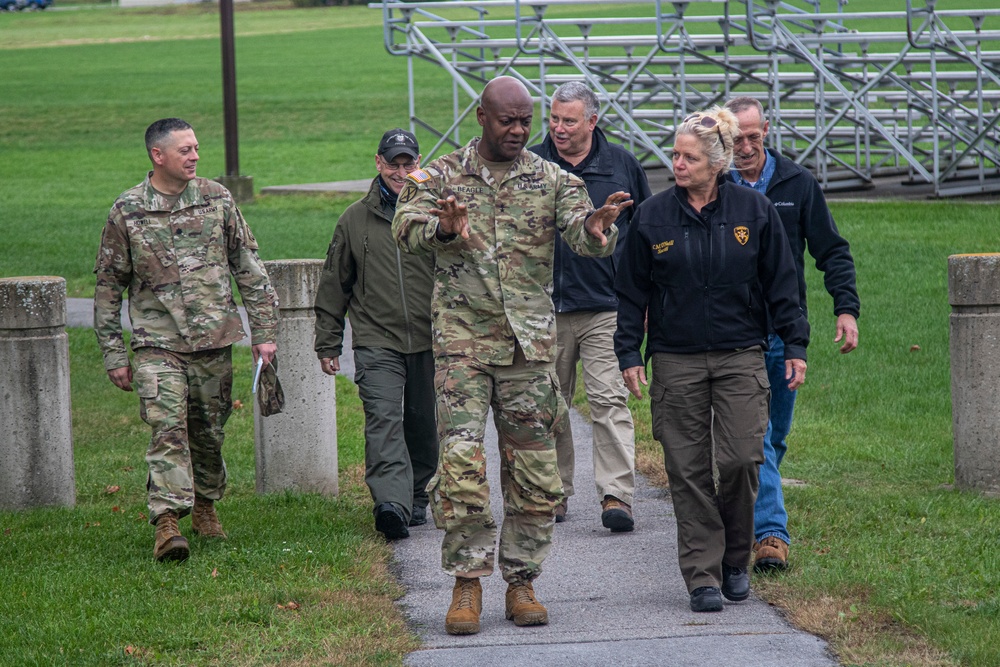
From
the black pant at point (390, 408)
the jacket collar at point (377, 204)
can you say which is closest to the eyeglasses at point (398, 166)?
the jacket collar at point (377, 204)

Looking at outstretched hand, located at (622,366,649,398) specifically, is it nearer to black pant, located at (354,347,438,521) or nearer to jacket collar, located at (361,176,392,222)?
black pant, located at (354,347,438,521)

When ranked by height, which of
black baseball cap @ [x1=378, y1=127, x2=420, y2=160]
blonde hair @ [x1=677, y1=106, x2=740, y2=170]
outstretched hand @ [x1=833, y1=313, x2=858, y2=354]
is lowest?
outstretched hand @ [x1=833, y1=313, x2=858, y2=354]

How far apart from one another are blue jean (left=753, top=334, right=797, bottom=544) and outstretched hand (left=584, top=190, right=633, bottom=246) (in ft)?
3.40

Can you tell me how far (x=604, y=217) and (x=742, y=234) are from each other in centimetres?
60

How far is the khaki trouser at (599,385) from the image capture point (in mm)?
6660

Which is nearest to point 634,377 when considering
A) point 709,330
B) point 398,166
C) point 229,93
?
point 709,330

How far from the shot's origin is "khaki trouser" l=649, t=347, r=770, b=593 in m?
5.34

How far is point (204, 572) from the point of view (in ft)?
19.2

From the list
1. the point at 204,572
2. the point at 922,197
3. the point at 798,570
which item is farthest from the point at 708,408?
the point at 922,197

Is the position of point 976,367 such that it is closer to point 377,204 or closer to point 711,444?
point 711,444

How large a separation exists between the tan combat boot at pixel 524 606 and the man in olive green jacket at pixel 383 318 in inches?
49.0

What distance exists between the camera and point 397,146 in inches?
255

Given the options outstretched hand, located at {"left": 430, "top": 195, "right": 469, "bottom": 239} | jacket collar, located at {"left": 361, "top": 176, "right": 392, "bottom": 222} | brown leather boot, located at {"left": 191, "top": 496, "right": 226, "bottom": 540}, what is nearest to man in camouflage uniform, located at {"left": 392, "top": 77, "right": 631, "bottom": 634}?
outstretched hand, located at {"left": 430, "top": 195, "right": 469, "bottom": 239}

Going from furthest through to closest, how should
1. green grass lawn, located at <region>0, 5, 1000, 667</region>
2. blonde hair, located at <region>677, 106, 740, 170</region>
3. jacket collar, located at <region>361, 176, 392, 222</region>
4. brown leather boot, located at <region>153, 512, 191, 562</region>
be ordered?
jacket collar, located at <region>361, 176, 392, 222</region>
brown leather boot, located at <region>153, 512, 191, 562</region>
blonde hair, located at <region>677, 106, 740, 170</region>
green grass lawn, located at <region>0, 5, 1000, 667</region>
